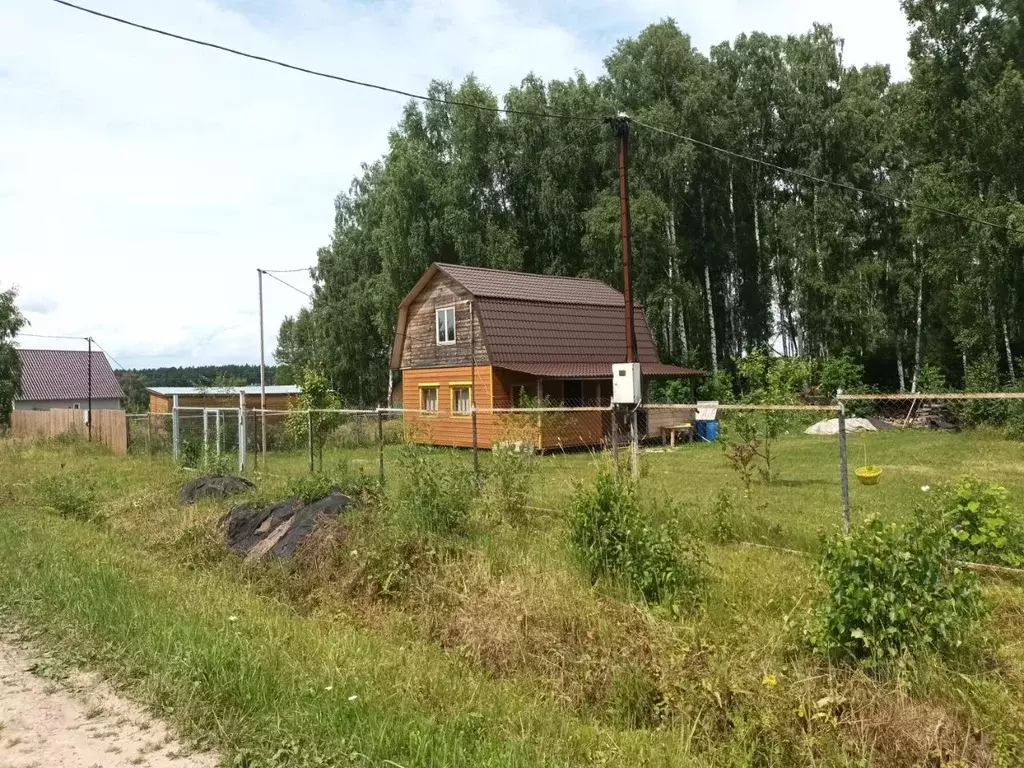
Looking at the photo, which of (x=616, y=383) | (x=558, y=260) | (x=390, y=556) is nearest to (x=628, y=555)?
(x=390, y=556)

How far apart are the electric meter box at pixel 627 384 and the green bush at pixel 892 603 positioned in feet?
Answer: 16.1

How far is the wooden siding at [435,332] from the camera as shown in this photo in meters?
24.2

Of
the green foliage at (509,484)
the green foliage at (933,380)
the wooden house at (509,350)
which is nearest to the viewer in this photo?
the green foliage at (509,484)

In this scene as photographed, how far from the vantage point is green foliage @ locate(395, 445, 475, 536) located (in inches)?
300

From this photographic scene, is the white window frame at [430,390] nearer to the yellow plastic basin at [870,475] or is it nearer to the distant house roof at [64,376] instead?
the yellow plastic basin at [870,475]

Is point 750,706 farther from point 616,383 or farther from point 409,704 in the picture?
point 616,383

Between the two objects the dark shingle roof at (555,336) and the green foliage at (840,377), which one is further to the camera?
the green foliage at (840,377)


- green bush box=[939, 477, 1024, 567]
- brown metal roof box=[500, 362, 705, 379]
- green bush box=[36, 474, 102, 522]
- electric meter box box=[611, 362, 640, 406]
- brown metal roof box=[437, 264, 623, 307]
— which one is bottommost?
green bush box=[36, 474, 102, 522]

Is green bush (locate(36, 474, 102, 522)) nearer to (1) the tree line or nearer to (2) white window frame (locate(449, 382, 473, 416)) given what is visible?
(2) white window frame (locate(449, 382, 473, 416))

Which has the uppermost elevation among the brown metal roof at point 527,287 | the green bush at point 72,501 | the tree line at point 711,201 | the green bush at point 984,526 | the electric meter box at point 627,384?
the tree line at point 711,201

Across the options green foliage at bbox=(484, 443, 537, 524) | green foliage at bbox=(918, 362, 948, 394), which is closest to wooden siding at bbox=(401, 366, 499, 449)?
green foliage at bbox=(484, 443, 537, 524)

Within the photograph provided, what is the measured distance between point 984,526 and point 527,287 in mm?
20359

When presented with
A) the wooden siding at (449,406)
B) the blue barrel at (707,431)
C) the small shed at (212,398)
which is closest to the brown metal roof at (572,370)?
the wooden siding at (449,406)

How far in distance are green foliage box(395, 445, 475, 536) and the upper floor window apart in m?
16.7
